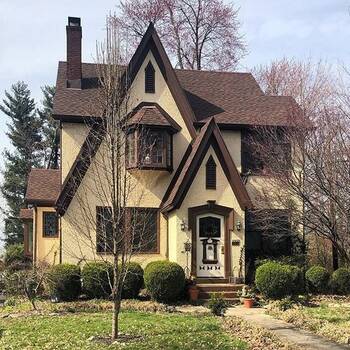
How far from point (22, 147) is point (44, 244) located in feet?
96.2

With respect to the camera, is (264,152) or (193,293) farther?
(264,152)

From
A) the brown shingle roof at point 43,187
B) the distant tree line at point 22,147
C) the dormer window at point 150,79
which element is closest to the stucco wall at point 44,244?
the brown shingle roof at point 43,187

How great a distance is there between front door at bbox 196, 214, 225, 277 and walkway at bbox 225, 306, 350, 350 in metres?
3.56

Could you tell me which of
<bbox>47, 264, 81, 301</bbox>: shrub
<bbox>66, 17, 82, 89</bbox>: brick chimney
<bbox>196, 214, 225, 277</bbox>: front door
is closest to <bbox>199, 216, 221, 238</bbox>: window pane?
<bbox>196, 214, 225, 277</bbox>: front door

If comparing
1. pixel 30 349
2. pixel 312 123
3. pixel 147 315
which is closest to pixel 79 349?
pixel 30 349

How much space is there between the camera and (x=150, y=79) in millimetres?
24000

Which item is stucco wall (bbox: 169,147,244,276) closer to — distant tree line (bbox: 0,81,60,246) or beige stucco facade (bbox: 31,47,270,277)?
beige stucco facade (bbox: 31,47,270,277)

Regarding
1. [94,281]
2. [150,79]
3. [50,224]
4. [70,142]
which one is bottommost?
[94,281]

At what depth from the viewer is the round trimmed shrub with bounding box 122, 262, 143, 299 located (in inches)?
760

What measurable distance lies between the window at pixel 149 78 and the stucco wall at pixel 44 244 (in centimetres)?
668

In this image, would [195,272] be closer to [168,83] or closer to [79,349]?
[168,83]

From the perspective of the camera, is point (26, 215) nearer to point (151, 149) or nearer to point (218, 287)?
point (151, 149)

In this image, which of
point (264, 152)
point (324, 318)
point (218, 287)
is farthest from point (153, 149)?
point (324, 318)

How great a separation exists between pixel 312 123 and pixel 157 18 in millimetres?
22987
